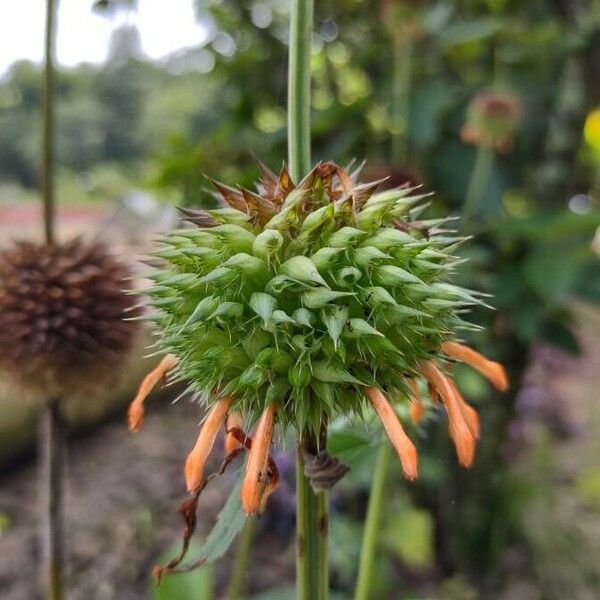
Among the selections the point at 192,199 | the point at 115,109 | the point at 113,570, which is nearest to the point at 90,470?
the point at 113,570

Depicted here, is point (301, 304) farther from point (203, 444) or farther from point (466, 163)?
point (466, 163)

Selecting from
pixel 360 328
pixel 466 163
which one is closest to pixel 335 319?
pixel 360 328

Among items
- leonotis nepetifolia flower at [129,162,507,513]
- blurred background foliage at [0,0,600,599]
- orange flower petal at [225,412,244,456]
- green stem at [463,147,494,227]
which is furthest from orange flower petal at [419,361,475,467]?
green stem at [463,147,494,227]

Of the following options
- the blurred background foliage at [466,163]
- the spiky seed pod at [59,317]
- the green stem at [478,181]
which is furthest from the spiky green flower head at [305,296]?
the green stem at [478,181]

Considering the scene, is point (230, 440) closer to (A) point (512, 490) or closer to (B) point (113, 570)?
(B) point (113, 570)

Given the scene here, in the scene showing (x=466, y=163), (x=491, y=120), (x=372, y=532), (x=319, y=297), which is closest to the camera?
(x=319, y=297)
